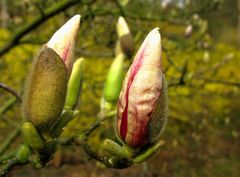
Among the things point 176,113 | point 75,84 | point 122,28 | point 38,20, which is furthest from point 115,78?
point 176,113

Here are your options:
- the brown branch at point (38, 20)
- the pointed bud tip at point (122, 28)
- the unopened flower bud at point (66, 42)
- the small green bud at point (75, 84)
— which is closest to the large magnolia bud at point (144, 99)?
the unopened flower bud at point (66, 42)

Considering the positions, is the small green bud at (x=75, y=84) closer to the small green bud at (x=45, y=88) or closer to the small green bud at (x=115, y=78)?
the small green bud at (x=115, y=78)

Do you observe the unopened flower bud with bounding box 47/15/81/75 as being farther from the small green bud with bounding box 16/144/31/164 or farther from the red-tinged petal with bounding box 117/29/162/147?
the small green bud with bounding box 16/144/31/164

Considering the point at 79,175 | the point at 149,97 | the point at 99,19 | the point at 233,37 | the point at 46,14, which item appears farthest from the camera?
the point at 233,37

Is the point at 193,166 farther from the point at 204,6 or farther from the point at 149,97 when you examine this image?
the point at 149,97

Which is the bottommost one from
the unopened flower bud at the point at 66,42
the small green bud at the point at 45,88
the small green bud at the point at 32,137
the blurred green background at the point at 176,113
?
the blurred green background at the point at 176,113

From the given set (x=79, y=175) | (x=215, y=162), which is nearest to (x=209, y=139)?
(x=215, y=162)
